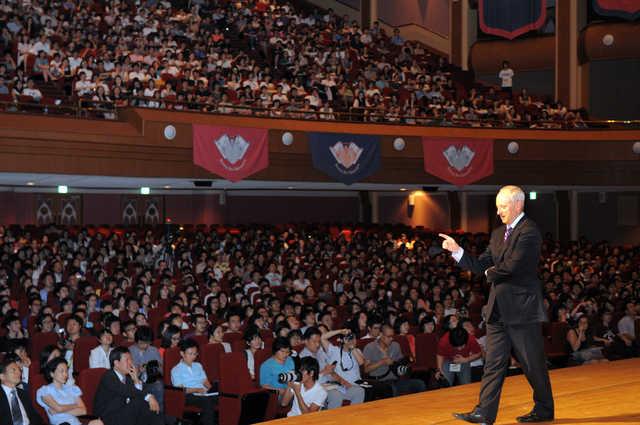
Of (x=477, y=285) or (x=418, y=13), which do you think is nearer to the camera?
(x=477, y=285)

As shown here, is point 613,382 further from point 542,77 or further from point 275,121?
point 542,77

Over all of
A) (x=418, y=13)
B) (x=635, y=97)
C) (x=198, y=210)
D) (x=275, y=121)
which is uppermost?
(x=418, y=13)

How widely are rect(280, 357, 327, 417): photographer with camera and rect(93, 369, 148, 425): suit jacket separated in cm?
146

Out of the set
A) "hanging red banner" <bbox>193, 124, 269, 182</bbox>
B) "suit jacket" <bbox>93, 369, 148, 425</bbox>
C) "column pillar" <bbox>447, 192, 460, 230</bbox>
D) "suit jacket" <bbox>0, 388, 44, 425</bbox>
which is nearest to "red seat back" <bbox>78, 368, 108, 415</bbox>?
"suit jacket" <bbox>93, 369, 148, 425</bbox>

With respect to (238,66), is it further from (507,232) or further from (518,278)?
(518,278)

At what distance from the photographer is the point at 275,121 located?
1738cm

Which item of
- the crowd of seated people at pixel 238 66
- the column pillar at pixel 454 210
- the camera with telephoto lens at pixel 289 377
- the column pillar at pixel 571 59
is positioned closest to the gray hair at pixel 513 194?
the camera with telephoto lens at pixel 289 377

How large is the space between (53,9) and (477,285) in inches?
408

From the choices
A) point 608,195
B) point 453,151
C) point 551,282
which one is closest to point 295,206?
point 453,151

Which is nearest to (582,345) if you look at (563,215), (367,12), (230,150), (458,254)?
(458,254)

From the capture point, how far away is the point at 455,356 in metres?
9.62

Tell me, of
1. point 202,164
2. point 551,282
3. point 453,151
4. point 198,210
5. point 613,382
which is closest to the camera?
point 613,382

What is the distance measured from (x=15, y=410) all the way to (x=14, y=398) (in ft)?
0.30

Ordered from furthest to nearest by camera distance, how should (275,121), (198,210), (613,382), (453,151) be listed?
(198,210) < (453,151) < (275,121) < (613,382)
